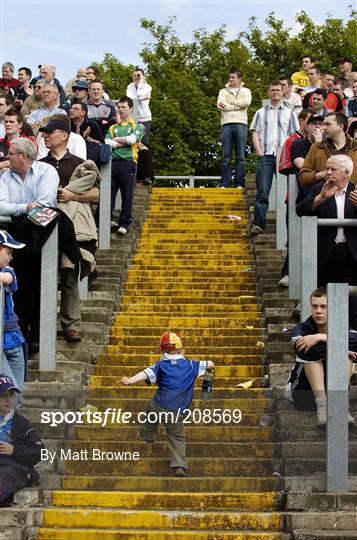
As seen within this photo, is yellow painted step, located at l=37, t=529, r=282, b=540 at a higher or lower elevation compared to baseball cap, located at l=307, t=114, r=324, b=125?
lower

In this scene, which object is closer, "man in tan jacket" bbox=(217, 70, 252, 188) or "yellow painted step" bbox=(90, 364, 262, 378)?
"yellow painted step" bbox=(90, 364, 262, 378)

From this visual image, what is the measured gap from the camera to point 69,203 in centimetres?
1252

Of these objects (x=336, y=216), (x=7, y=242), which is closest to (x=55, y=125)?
(x=7, y=242)

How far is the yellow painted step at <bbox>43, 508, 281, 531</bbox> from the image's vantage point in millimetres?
9094

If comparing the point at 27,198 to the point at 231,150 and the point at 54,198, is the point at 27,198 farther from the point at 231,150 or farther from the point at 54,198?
the point at 231,150

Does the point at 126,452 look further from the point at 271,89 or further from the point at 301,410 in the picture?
the point at 271,89

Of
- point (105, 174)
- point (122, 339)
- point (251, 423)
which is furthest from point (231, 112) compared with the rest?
Result: point (251, 423)

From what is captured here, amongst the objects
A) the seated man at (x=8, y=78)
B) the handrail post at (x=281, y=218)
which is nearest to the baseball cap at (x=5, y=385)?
the handrail post at (x=281, y=218)

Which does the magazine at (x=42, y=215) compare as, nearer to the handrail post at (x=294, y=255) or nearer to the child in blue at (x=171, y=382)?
the child in blue at (x=171, y=382)

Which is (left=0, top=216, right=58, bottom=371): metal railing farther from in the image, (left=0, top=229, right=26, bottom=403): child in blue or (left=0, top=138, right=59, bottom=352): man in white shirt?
(left=0, top=229, right=26, bottom=403): child in blue

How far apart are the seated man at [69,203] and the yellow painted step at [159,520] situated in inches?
116

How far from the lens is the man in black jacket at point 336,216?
1119cm

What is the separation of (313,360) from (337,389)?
1.54 ft

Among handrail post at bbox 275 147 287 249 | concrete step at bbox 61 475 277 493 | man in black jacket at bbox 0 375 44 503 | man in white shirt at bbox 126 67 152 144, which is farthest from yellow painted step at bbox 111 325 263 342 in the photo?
man in white shirt at bbox 126 67 152 144
